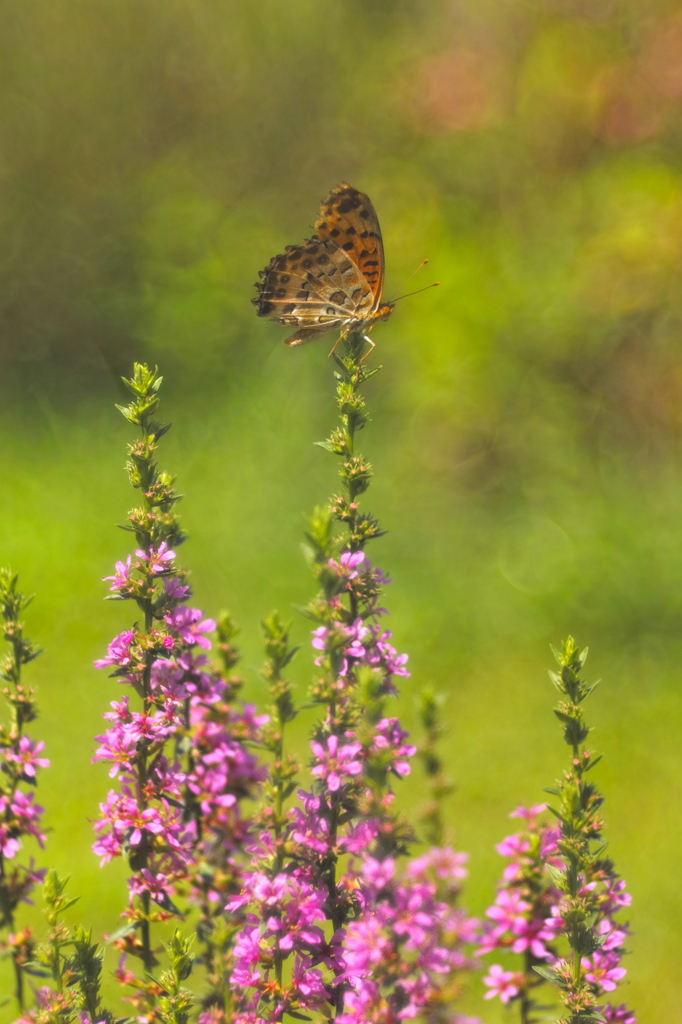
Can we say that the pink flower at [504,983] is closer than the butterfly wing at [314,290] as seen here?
Yes

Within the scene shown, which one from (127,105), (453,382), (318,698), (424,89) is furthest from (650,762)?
(127,105)

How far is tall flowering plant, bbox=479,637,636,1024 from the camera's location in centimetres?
146

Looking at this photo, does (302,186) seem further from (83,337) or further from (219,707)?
(219,707)

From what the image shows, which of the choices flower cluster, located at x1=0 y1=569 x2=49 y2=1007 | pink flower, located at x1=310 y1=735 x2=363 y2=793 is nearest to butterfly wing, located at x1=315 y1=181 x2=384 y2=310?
flower cluster, located at x1=0 y1=569 x2=49 y2=1007

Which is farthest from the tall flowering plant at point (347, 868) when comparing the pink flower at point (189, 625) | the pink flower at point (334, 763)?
the pink flower at point (189, 625)

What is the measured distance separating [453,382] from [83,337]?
3.34 meters

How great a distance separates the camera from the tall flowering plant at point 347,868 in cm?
115

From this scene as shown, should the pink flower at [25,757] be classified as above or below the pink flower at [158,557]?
below

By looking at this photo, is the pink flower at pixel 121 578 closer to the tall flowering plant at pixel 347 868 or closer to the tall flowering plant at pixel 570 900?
the tall flowering plant at pixel 347 868

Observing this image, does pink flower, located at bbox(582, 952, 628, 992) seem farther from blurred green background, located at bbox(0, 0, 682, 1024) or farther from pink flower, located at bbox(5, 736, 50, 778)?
blurred green background, located at bbox(0, 0, 682, 1024)

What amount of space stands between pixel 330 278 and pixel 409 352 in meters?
3.33

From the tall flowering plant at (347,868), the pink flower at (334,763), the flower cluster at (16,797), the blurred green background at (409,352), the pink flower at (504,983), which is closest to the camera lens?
the tall flowering plant at (347,868)

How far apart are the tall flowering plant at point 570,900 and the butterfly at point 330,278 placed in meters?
2.35

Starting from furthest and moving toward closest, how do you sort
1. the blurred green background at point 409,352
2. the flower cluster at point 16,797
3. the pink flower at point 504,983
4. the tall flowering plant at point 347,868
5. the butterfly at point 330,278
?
1. the blurred green background at point 409,352
2. the butterfly at point 330,278
3. the pink flower at point 504,983
4. the flower cluster at point 16,797
5. the tall flowering plant at point 347,868
